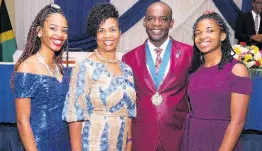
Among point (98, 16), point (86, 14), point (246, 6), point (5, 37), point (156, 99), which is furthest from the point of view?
point (246, 6)

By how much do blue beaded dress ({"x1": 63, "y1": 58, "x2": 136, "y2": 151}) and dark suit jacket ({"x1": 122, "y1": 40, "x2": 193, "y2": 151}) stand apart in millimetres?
430

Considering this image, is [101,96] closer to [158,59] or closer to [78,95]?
[78,95]

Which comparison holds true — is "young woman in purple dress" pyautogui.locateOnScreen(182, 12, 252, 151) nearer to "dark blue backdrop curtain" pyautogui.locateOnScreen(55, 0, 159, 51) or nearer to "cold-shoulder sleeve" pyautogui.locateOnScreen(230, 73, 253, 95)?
"cold-shoulder sleeve" pyautogui.locateOnScreen(230, 73, 253, 95)

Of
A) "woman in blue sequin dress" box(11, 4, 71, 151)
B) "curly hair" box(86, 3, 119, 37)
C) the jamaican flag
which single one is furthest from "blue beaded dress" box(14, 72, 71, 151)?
the jamaican flag

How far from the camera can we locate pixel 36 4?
24.9 ft

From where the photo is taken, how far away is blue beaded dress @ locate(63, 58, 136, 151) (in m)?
2.39

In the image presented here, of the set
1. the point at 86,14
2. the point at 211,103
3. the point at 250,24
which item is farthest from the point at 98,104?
the point at 86,14

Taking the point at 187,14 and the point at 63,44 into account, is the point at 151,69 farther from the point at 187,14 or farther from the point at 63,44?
the point at 187,14

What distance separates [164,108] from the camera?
2928 mm

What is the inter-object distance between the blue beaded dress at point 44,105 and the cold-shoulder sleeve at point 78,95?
13 centimetres

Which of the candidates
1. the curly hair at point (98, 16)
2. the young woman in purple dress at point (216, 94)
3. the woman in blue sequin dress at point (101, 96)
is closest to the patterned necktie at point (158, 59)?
the young woman in purple dress at point (216, 94)

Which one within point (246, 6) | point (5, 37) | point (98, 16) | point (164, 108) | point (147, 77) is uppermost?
point (246, 6)

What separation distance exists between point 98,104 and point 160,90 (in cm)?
65

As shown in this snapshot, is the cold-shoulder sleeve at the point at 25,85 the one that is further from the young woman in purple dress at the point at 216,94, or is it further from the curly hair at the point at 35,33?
the young woman in purple dress at the point at 216,94
